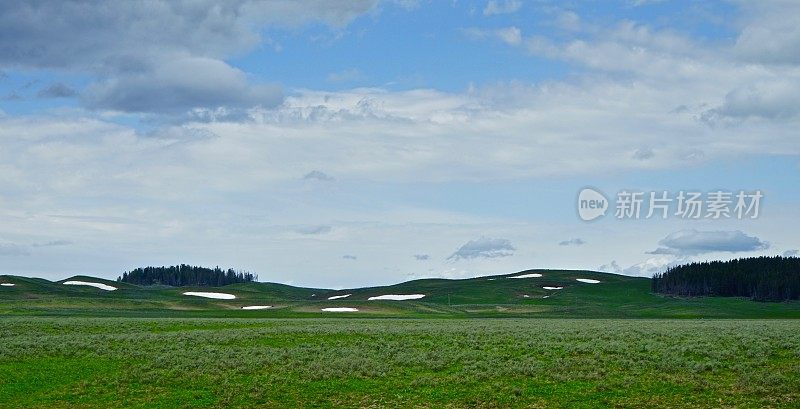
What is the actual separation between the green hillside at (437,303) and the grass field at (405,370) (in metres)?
50.3

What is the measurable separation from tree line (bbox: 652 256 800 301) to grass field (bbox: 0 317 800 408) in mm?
120553

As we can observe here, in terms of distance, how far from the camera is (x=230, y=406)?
29.2 m

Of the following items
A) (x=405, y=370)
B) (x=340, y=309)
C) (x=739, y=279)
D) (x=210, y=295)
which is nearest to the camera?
(x=405, y=370)

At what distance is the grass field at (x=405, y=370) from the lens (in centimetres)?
2970

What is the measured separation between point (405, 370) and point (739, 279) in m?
151

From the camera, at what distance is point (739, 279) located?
546 ft

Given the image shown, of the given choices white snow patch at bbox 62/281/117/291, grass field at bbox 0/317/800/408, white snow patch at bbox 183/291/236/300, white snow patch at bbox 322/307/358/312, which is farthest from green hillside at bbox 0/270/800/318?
grass field at bbox 0/317/800/408

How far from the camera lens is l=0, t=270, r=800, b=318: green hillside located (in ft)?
333

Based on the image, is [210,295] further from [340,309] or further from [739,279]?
[739,279]

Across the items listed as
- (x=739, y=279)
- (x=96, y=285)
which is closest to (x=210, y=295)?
(x=96, y=285)

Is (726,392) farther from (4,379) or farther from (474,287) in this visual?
(474,287)

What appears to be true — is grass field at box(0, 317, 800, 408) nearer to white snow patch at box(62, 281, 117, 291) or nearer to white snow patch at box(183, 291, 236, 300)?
white snow patch at box(183, 291, 236, 300)

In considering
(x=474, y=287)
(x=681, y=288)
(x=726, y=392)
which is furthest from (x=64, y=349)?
(x=681, y=288)

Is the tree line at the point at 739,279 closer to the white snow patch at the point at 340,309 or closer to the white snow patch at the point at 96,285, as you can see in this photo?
the white snow patch at the point at 340,309
